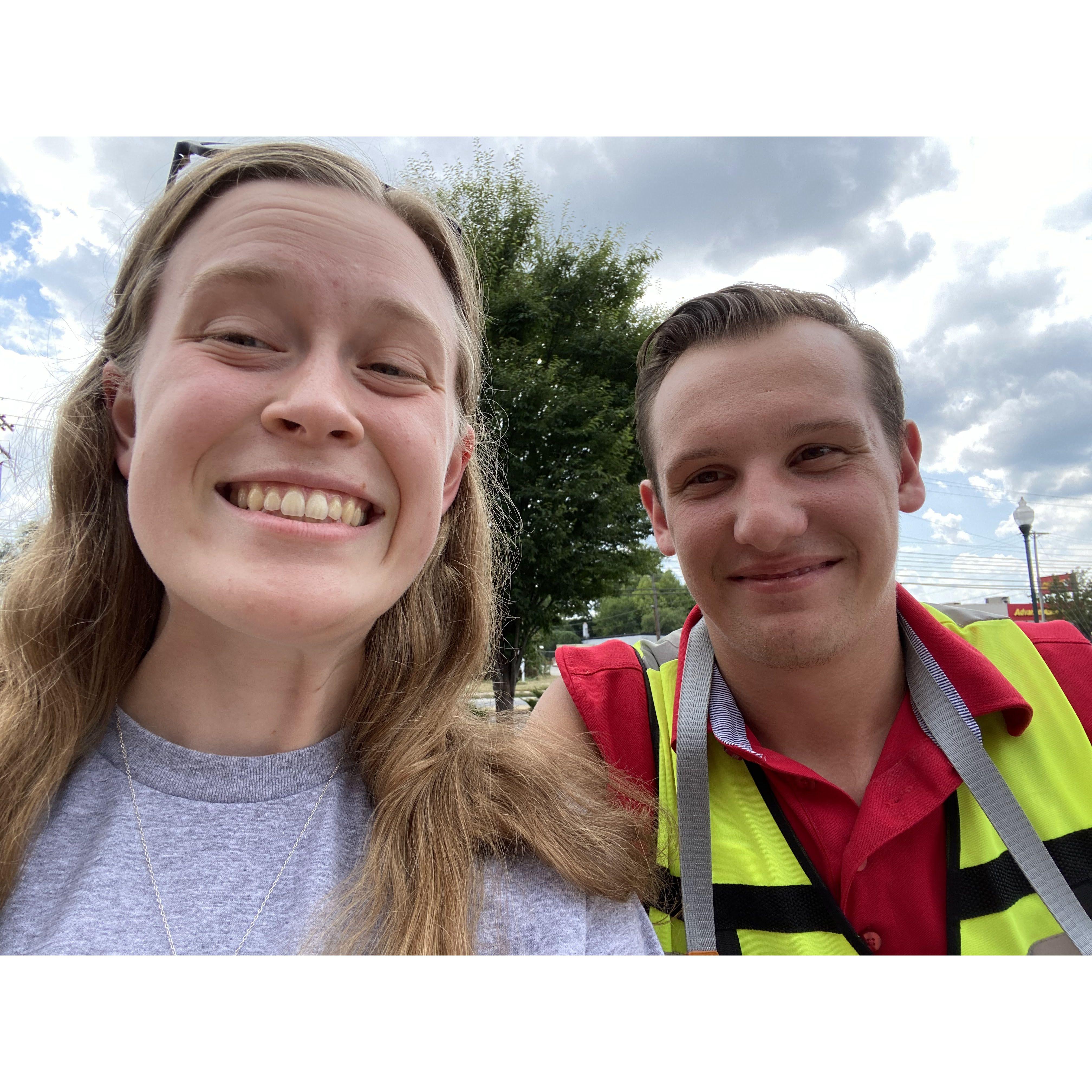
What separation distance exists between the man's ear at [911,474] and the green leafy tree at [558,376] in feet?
8.58

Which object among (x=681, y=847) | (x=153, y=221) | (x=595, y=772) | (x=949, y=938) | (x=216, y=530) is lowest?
(x=949, y=938)

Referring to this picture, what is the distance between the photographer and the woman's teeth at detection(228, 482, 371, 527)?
775mm

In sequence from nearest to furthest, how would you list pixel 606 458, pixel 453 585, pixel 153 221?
1. pixel 153 221
2. pixel 453 585
3. pixel 606 458

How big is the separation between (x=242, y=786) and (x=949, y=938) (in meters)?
1.12

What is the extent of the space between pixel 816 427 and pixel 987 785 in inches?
27.4

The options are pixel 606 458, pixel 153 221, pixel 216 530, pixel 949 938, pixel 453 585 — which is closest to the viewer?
pixel 216 530

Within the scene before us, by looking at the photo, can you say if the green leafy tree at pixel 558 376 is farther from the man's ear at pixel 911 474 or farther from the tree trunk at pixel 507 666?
the man's ear at pixel 911 474

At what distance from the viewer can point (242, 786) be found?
2.82ft

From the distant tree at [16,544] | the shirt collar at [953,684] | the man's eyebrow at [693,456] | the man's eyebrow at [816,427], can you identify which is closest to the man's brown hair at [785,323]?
the man's eyebrow at [816,427]

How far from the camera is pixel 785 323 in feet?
4.22

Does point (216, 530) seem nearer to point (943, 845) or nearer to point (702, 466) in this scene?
point (702, 466)

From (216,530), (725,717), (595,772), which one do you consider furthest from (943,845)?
(216,530)

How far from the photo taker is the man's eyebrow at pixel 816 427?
120 centimetres

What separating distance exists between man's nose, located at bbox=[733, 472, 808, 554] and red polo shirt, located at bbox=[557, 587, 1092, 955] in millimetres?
341
